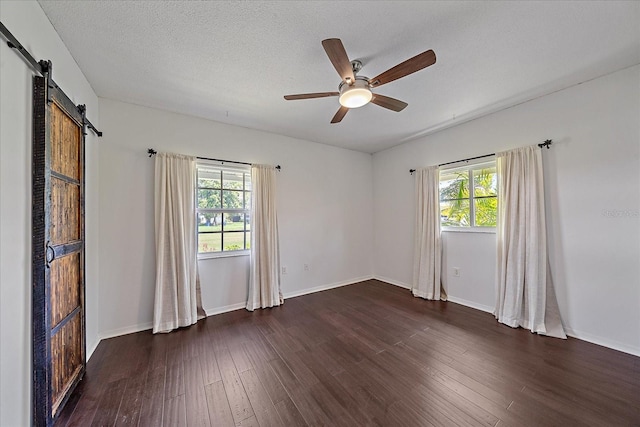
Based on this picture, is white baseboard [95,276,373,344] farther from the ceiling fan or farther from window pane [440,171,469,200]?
the ceiling fan

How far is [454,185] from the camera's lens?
11.9 ft

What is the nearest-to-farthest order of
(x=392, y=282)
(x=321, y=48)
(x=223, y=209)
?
(x=321, y=48)
(x=223, y=209)
(x=392, y=282)

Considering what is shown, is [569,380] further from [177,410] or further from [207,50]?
[207,50]

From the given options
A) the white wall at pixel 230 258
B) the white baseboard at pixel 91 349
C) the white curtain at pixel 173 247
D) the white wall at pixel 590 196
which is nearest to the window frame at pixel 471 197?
the white wall at pixel 590 196

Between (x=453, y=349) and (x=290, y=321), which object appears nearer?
(x=453, y=349)

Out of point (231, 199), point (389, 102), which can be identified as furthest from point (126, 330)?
point (389, 102)

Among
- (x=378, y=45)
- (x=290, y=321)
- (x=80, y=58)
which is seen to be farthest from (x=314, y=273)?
(x=80, y=58)

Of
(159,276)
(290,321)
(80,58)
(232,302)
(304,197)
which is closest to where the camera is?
(80,58)

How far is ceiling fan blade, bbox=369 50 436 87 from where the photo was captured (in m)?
1.53

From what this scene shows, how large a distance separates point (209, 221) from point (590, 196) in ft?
14.5

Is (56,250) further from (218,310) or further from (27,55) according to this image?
(218,310)

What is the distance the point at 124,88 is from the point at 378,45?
257 cm

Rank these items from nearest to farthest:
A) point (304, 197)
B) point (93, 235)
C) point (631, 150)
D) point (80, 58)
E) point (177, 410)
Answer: point (177, 410)
point (80, 58)
point (631, 150)
point (93, 235)
point (304, 197)

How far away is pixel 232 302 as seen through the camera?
3.30 meters
